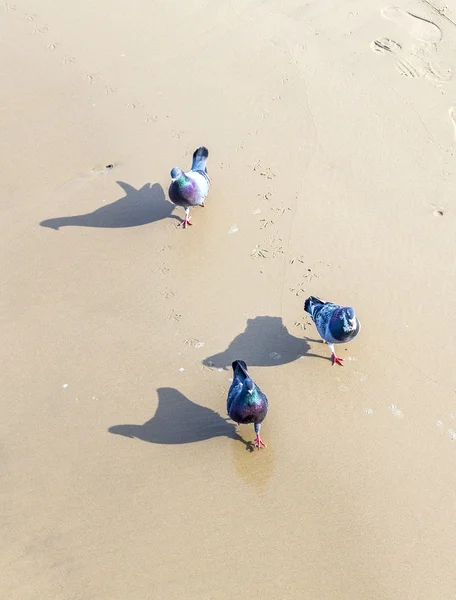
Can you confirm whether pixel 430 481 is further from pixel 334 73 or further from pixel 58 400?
pixel 334 73

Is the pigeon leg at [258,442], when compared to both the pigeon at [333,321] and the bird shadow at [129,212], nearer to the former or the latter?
the pigeon at [333,321]

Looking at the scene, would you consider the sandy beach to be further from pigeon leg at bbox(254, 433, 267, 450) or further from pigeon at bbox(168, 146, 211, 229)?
pigeon at bbox(168, 146, 211, 229)

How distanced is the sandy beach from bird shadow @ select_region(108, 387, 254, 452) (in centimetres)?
2

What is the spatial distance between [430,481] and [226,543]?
76.0 inches

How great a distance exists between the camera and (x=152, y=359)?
19.1ft

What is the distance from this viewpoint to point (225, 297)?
6281mm

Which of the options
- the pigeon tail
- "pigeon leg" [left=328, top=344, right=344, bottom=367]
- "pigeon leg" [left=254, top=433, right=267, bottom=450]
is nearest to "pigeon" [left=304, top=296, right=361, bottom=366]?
"pigeon leg" [left=328, top=344, right=344, bottom=367]

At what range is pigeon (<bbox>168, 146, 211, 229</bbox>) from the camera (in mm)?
6430

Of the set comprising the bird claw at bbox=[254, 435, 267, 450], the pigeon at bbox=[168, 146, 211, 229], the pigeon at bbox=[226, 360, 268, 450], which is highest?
the pigeon at bbox=[168, 146, 211, 229]

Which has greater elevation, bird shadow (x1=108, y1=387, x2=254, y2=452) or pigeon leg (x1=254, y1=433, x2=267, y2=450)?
pigeon leg (x1=254, y1=433, x2=267, y2=450)

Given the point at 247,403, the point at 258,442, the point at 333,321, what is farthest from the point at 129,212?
the point at 258,442

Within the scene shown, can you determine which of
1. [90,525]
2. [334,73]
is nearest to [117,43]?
[334,73]

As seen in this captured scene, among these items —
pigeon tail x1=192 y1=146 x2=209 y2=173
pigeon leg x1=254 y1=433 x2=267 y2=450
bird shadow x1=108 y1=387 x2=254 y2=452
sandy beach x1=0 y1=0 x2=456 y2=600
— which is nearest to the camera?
sandy beach x1=0 y1=0 x2=456 y2=600

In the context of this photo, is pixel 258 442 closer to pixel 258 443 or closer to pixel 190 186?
pixel 258 443
